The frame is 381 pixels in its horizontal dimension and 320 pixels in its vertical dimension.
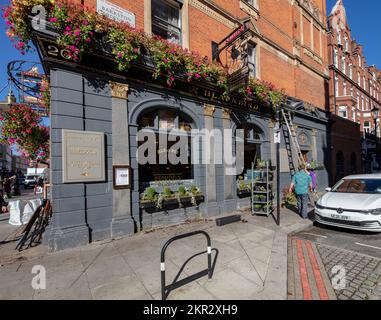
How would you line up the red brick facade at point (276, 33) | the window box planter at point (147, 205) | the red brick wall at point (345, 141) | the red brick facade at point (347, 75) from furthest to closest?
the red brick facade at point (347, 75), the red brick wall at point (345, 141), the red brick facade at point (276, 33), the window box planter at point (147, 205)

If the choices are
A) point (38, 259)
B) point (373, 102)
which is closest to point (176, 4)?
point (38, 259)

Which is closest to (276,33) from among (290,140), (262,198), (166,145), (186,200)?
(290,140)

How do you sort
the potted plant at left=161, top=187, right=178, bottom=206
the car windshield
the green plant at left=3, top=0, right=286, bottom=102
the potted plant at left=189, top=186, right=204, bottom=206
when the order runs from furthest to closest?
the potted plant at left=189, top=186, right=204, bottom=206 < the potted plant at left=161, top=187, right=178, bottom=206 < the car windshield < the green plant at left=3, top=0, right=286, bottom=102

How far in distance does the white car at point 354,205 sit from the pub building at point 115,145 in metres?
3.43

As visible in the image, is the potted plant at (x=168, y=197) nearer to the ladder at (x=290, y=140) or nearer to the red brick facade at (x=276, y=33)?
the red brick facade at (x=276, y=33)

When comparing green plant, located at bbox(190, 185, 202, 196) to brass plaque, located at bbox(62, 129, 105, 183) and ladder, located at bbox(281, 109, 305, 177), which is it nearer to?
brass plaque, located at bbox(62, 129, 105, 183)

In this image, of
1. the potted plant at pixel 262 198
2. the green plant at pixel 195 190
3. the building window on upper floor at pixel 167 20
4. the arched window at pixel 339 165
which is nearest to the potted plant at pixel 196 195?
the green plant at pixel 195 190

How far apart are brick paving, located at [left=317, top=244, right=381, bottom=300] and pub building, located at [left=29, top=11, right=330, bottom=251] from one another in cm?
417

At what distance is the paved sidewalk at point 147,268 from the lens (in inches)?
131

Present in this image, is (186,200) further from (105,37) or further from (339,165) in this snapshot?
(339,165)

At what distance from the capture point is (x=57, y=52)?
5.21 metres

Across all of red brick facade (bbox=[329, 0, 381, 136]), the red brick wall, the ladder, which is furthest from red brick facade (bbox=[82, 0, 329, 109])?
red brick facade (bbox=[329, 0, 381, 136])

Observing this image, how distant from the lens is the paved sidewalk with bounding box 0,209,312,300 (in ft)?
11.0

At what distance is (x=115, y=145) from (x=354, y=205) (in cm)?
695
